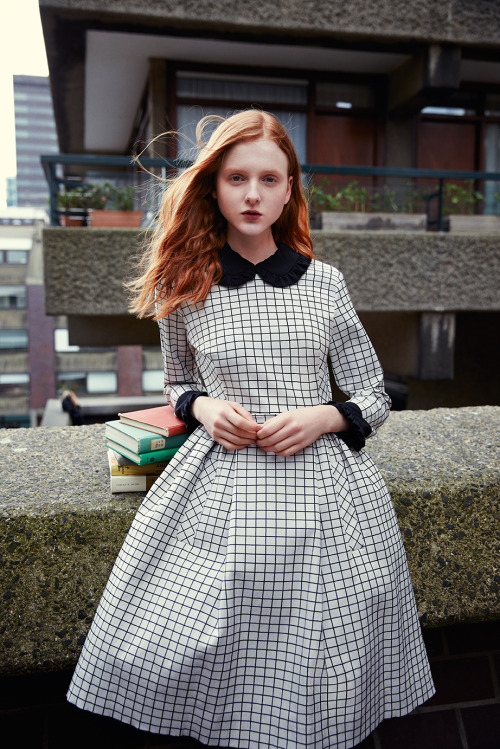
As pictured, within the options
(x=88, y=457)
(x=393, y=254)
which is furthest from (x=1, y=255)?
(x=88, y=457)

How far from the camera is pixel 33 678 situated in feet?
5.73

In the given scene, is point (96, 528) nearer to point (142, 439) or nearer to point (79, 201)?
point (142, 439)

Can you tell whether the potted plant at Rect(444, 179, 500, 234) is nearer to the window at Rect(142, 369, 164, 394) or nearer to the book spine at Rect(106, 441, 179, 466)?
the book spine at Rect(106, 441, 179, 466)

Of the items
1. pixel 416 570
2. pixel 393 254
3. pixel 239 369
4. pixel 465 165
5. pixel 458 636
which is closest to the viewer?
pixel 239 369

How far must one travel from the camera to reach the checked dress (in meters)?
1.33

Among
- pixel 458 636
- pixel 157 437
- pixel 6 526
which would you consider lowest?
pixel 458 636

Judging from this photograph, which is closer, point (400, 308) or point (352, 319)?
point (352, 319)

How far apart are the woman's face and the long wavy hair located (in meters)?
0.03

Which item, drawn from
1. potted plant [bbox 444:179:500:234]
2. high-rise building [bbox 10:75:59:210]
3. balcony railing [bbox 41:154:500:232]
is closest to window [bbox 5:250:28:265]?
high-rise building [bbox 10:75:59:210]

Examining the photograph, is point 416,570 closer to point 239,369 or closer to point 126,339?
point 239,369

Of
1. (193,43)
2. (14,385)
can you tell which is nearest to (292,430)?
(193,43)

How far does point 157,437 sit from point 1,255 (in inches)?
1346

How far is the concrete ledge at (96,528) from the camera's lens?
162 centimetres

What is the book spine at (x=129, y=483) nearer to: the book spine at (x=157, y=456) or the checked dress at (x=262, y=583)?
the book spine at (x=157, y=456)
